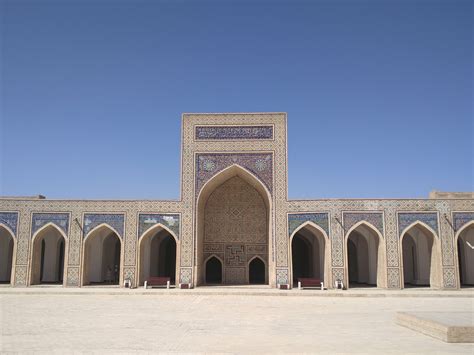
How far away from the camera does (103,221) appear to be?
15008 mm

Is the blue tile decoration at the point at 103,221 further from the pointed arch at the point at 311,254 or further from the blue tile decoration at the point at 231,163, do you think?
the pointed arch at the point at 311,254

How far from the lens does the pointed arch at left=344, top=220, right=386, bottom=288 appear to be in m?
14.4

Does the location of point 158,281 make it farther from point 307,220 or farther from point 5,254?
point 5,254

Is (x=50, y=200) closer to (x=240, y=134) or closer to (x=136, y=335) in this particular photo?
(x=240, y=134)

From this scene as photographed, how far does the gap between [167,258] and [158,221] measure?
11.0ft

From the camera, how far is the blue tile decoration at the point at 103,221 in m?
15.0

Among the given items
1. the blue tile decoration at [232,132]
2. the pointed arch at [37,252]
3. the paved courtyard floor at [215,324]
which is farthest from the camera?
the blue tile decoration at [232,132]

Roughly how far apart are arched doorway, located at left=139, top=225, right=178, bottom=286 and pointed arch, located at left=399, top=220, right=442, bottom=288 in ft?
27.0

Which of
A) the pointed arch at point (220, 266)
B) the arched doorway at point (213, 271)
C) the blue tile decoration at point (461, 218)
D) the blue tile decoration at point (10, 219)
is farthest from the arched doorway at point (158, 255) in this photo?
the blue tile decoration at point (461, 218)

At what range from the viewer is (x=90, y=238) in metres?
15.0

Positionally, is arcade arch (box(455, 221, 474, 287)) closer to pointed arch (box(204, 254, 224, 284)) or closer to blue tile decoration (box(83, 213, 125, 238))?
pointed arch (box(204, 254, 224, 284))

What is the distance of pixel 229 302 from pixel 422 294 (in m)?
5.60

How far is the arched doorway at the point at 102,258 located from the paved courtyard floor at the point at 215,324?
123 inches

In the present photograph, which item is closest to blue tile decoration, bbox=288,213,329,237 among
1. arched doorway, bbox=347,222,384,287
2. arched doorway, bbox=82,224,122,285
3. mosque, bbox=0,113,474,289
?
mosque, bbox=0,113,474,289
